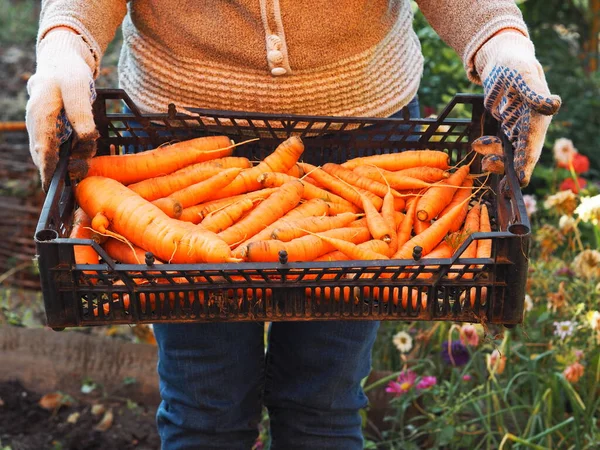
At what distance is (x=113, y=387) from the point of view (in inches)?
101

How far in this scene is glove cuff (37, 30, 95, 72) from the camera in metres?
1.49

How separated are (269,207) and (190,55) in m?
0.34

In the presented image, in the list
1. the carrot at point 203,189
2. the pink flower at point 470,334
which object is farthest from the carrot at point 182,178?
the pink flower at point 470,334

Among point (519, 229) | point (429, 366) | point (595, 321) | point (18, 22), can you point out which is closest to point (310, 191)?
point (519, 229)

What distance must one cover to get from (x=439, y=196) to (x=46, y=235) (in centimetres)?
77

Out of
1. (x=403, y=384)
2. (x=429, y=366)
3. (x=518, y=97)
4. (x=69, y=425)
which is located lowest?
(x=69, y=425)

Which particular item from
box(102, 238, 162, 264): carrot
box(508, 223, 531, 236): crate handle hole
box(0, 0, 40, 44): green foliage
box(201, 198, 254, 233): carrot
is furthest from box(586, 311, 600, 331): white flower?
box(0, 0, 40, 44): green foliage

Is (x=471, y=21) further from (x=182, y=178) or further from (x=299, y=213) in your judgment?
(x=182, y=178)

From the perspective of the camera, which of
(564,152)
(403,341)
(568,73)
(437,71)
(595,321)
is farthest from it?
(568,73)

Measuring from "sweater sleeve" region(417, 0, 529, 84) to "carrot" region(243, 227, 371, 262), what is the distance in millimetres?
408

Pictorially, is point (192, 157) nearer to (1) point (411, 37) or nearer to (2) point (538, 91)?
(1) point (411, 37)

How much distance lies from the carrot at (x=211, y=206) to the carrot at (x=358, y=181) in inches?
5.6

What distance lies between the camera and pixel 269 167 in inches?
65.8

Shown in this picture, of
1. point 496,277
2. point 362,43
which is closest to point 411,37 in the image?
point 362,43
